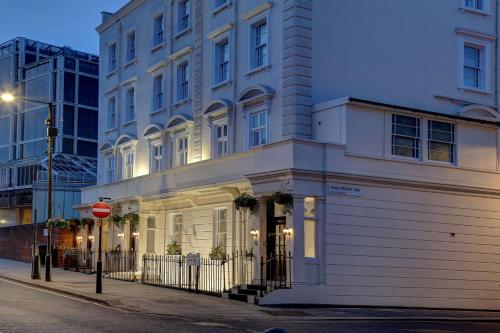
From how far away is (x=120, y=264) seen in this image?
106 feet

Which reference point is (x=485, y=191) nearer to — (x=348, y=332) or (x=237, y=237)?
(x=237, y=237)

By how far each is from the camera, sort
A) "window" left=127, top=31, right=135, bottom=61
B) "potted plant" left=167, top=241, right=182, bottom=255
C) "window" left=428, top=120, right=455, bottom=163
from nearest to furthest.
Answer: "window" left=428, top=120, right=455, bottom=163, "potted plant" left=167, top=241, right=182, bottom=255, "window" left=127, top=31, right=135, bottom=61

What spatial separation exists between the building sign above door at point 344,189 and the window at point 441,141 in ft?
11.9

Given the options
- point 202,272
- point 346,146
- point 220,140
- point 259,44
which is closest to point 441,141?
point 346,146

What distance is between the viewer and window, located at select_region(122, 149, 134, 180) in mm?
35016

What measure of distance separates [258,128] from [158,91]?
30.3 feet

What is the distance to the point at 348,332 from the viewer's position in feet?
50.4

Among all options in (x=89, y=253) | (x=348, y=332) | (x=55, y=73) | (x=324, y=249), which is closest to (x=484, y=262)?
(x=324, y=249)

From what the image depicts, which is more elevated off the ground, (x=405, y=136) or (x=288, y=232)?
(x=405, y=136)

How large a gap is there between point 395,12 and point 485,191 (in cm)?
719

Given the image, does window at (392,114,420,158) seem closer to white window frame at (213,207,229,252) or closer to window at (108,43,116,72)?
white window frame at (213,207,229,252)

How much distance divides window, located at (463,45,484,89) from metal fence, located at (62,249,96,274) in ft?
61.2

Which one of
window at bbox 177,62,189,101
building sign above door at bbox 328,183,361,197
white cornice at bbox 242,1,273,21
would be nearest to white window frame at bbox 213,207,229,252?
window at bbox 177,62,189,101

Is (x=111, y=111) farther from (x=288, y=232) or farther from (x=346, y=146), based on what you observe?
(x=288, y=232)
